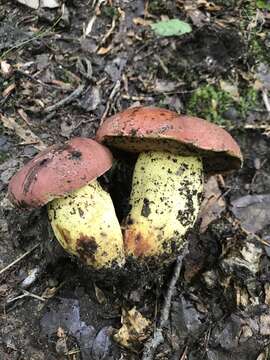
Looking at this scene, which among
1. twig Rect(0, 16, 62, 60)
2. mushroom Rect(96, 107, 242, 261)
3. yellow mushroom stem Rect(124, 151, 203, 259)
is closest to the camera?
mushroom Rect(96, 107, 242, 261)

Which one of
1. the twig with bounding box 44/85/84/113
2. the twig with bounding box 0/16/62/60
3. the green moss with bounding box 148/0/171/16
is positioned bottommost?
the twig with bounding box 44/85/84/113

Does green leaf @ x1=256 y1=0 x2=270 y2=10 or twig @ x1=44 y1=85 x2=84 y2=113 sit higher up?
twig @ x1=44 y1=85 x2=84 y2=113

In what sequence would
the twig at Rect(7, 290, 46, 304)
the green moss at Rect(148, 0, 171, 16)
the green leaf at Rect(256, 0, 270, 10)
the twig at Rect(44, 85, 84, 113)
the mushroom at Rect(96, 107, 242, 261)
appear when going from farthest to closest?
1. the green leaf at Rect(256, 0, 270, 10)
2. the green moss at Rect(148, 0, 171, 16)
3. the twig at Rect(44, 85, 84, 113)
4. the twig at Rect(7, 290, 46, 304)
5. the mushroom at Rect(96, 107, 242, 261)

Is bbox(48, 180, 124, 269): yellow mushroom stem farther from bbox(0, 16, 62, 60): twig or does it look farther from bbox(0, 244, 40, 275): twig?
bbox(0, 16, 62, 60): twig

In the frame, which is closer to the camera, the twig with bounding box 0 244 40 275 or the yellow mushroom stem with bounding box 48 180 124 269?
the yellow mushroom stem with bounding box 48 180 124 269

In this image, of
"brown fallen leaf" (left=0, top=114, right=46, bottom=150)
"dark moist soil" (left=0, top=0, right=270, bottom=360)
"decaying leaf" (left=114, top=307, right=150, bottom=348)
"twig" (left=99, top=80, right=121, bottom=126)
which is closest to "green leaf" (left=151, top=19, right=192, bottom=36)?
"dark moist soil" (left=0, top=0, right=270, bottom=360)

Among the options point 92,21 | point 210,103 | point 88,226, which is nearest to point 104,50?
point 92,21

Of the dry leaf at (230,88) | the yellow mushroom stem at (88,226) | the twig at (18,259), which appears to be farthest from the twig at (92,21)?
the twig at (18,259)

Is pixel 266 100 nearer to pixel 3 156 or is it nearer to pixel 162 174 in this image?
pixel 162 174
